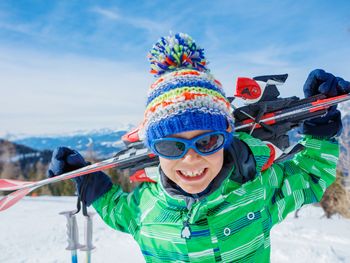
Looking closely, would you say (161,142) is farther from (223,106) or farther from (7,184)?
(7,184)

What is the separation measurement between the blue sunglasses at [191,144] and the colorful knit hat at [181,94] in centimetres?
3

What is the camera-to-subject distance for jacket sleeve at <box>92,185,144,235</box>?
1.90m

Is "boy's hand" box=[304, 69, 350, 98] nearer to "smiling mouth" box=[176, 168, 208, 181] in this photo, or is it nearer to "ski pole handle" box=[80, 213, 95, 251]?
"smiling mouth" box=[176, 168, 208, 181]

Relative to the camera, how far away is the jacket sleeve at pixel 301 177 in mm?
1823

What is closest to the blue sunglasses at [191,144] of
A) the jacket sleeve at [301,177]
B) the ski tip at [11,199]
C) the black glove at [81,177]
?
the jacket sleeve at [301,177]

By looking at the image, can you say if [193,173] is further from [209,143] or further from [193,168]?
[209,143]

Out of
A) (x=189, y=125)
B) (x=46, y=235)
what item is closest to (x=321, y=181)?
(x=189, y=125)

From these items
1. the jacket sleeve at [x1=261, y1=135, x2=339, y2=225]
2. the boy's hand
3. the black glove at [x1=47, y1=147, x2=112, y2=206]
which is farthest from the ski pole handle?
the boy's hand

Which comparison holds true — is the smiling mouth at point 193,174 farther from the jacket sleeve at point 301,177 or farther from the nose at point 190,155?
the jacket sleeve at point 301,177

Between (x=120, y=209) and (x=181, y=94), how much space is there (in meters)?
0.81

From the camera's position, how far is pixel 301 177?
1872 mm

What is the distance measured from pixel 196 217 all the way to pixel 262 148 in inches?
20.1

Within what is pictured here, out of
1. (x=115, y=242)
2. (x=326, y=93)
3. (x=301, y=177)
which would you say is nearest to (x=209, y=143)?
(x=301, y=177)

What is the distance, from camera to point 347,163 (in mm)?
17969
